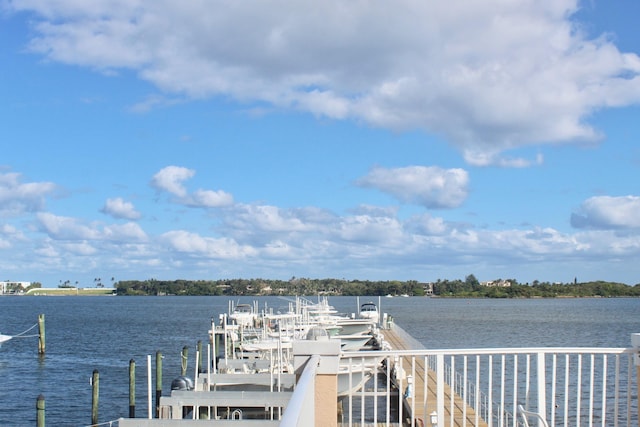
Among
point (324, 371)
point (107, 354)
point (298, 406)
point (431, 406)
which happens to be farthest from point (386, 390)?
point (107, 354)

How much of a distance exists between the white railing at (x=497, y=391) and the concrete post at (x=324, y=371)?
51 cm

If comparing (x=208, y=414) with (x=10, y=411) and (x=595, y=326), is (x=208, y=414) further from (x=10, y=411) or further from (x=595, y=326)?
(x=595, y=326)

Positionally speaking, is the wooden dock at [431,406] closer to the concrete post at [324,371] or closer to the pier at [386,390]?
the pier at [386,390]

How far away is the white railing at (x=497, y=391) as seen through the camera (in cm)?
791

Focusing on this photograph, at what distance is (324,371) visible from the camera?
7145mm

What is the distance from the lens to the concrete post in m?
7.01

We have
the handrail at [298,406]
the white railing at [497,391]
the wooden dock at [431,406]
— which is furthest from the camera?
the wooden dock at [431,406]

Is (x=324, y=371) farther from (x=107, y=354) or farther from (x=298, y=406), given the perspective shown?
(x=107, y=354)

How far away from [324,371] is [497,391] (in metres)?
23.5

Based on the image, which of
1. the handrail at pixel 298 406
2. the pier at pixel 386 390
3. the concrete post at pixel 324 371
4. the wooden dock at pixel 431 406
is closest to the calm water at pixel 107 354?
the pier at pixel 386 390

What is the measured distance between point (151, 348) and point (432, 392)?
127 ft

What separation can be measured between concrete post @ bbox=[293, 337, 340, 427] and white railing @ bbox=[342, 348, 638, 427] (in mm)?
507

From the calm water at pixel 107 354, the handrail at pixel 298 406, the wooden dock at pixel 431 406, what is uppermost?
the handrail at pixel 298 406

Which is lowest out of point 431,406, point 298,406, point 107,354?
point 107,354
